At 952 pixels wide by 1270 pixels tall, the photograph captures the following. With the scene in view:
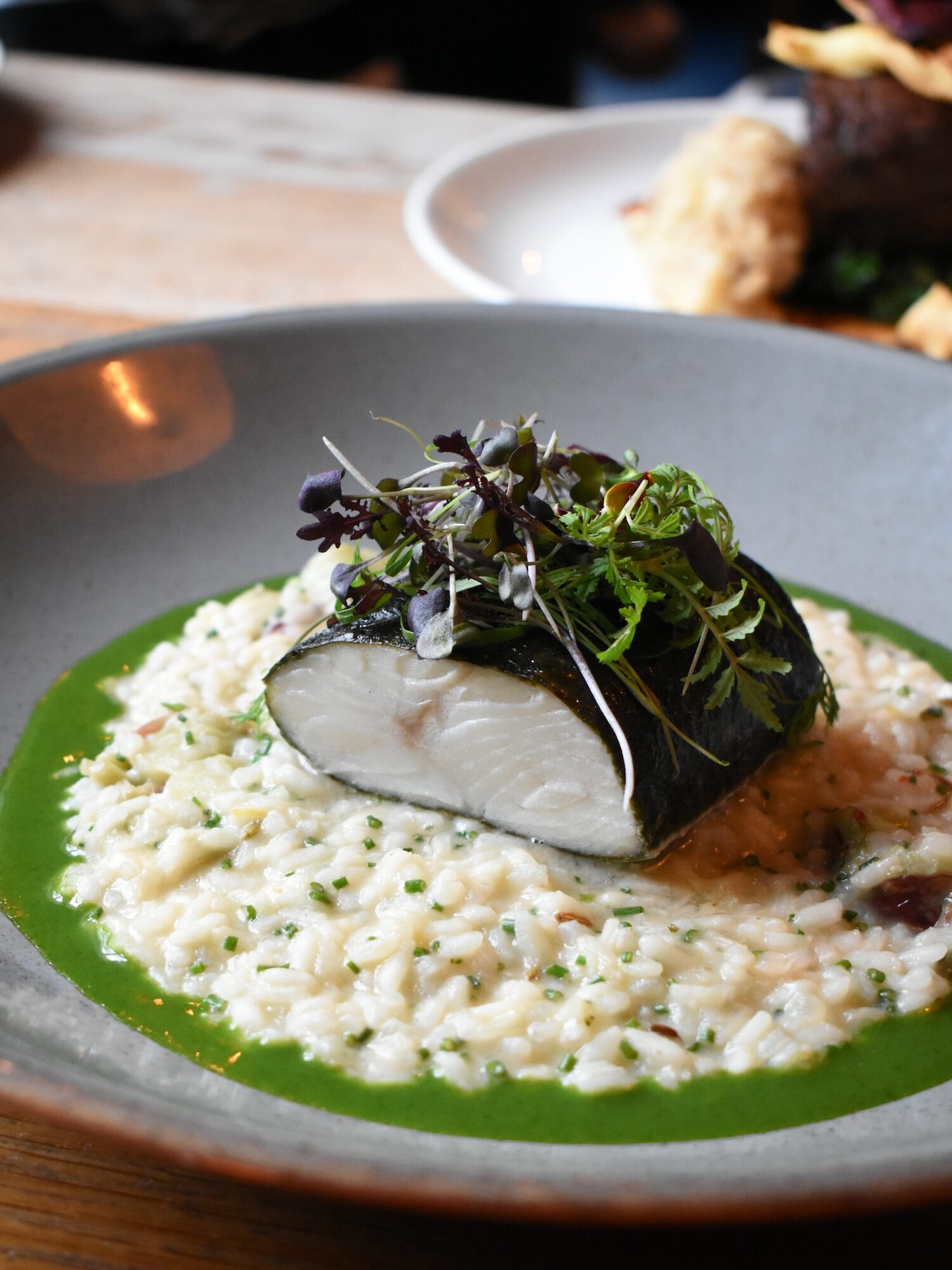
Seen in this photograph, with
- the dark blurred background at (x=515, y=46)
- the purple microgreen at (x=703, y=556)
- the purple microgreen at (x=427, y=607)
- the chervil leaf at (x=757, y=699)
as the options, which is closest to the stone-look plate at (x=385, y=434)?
the purple microgreen at (x=427, y=607)

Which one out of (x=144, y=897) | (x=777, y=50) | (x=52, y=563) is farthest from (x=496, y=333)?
(x=777, y=50)

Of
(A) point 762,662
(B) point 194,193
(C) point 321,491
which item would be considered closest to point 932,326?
(A) point 762,662

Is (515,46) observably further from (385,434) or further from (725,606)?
(725,606)

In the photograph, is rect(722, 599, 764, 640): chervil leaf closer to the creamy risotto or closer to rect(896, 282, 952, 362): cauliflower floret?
the creamy risotto

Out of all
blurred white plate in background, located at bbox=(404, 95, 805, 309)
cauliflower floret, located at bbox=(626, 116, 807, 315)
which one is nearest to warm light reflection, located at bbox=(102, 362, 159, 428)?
blurred white plate in background, located at bbox=(404, 95, 805, 309)

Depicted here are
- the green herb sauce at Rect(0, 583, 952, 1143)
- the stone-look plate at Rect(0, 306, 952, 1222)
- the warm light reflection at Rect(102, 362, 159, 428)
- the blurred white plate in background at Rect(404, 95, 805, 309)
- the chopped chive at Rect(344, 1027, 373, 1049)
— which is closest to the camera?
the green herb sauce at Rect(0, 583, 952, 1143)

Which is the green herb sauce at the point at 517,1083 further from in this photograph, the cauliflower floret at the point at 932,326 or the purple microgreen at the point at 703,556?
the cauliflower floret at the point at 932,326
